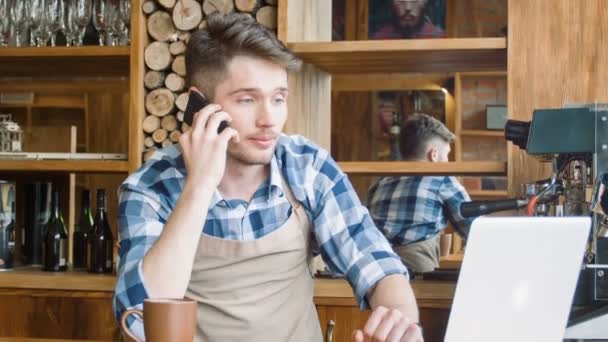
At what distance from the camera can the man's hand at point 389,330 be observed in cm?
142

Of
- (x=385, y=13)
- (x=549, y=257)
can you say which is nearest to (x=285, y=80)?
(x=549, y=257)

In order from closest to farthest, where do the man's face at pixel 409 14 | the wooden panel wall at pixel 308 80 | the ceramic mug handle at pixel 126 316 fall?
the ceramic mug handle at pixel 126 316 < the wooden panel wall at pixel 308 80 < the man's face at pixel 409 14

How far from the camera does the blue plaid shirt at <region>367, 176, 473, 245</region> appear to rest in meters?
3.79

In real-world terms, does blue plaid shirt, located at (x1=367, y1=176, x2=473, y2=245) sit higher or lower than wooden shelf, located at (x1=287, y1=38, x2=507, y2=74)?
lower

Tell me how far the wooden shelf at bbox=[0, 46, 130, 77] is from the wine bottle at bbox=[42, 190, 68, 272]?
0.45 metres

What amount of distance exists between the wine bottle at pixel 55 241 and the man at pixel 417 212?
1.20 m

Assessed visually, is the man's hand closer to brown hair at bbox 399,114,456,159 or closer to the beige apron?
the beige apron

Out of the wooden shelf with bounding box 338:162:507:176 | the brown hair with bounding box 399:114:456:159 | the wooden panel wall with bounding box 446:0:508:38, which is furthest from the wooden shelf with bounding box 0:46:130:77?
the wooden panel wall with bounding box 446:0:508:38

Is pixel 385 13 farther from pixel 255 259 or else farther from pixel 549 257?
pixel 549 257

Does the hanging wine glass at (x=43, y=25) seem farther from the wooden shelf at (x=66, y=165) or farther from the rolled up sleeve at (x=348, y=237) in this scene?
the rolled up sleeve at (x=348, y=237)

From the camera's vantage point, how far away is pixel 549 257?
121 centimetres

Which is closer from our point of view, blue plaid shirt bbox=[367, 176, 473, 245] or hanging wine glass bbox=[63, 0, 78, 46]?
hanging wine glass bbox=[63, 0, 78, 46]

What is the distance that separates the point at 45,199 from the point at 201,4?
914 mm

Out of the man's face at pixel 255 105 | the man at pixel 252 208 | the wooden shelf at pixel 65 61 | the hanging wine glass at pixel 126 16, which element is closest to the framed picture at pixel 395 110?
the wooden shelf at pixel 65 61
